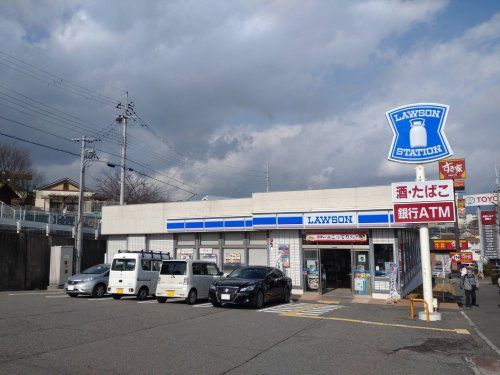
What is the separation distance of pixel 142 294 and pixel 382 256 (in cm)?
1093

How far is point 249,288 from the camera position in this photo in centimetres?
1612

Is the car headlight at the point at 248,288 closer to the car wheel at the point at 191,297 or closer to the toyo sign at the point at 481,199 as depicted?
the car wheel at the point at 191,297

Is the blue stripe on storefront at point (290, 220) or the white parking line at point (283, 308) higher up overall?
the blue stripe on storefront at point (290, 220)

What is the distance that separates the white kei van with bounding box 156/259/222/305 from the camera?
17516mm

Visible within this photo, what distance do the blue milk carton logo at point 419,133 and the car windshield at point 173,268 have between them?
8889 millimetres

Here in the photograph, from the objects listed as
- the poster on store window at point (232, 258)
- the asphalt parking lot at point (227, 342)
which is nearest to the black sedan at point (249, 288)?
the asphalt parking lot at point (227, 342)

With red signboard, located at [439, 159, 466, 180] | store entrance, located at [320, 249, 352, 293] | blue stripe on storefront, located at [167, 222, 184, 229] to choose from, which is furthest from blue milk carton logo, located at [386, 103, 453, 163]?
red signboard, located at [439, 159, 466, 180]

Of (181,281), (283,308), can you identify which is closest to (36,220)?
(181,281)

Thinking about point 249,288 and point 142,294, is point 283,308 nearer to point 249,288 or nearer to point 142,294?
point 249,288

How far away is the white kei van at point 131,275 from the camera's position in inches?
747

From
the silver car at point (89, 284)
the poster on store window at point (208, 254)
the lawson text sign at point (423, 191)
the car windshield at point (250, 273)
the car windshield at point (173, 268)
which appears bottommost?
the silver car at point (89, 284)

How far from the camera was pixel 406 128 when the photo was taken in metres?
16.0

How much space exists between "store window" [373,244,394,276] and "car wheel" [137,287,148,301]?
10428 millimetres

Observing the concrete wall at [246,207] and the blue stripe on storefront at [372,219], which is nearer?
the blue stripe on storefront at [372,219]
